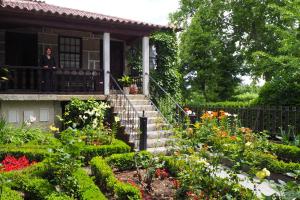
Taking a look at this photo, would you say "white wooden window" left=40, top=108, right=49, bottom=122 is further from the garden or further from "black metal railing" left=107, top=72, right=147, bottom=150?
"black metal railing" left=107, top=72, right=147, bottom=150

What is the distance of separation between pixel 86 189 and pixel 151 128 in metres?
5.05

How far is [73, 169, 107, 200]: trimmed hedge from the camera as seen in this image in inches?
206

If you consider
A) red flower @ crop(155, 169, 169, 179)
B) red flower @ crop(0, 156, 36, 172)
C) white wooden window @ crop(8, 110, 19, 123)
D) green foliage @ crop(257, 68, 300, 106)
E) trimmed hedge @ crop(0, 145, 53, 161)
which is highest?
green foliage @ crop(257, 68, 300, 106)

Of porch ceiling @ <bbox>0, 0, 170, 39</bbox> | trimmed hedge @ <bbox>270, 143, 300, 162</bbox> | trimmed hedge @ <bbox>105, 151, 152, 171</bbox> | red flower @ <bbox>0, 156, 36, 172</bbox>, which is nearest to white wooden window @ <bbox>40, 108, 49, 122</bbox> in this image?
porch ceiling @ <bbox>0, 0, 170, 39</bbox>

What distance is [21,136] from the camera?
9.12 meters

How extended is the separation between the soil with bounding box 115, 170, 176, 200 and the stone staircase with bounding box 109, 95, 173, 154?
5.21 feet

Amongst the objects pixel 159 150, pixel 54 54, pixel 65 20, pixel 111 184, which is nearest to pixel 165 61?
pixel 54 54

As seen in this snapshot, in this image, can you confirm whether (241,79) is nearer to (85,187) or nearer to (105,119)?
(105,119)

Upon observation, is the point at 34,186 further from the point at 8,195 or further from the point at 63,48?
the point at 63,48

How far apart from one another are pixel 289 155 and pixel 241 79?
1718 centimetres

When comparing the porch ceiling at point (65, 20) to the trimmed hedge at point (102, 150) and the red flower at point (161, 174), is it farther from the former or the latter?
the red flower at point (161, 174)

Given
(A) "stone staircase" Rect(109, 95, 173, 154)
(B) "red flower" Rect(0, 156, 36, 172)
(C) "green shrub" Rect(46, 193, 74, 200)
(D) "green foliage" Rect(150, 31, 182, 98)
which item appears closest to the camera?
(C) "green shrub" Rect(46, 193, 74, 200)

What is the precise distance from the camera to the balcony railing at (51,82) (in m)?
10.8

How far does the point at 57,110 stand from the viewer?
11.0 metres
